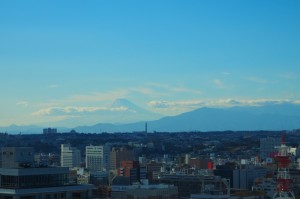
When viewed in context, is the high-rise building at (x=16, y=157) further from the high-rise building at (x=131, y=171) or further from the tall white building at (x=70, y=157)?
the tall white building at (x=70, y=157)

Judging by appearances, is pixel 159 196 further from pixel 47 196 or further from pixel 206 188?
pixel 47 196

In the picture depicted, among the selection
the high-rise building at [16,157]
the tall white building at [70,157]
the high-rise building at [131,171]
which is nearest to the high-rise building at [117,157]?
the tall white building at [70,157]

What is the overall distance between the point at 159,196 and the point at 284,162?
1543 inches

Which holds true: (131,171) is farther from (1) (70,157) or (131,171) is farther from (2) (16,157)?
(2) (16,157)

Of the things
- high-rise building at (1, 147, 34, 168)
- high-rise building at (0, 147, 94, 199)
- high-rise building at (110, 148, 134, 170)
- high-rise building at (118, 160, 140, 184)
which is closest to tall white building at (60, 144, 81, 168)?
high-rise building at (110, 148, 134, 170)

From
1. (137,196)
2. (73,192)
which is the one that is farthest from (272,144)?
(73,192)

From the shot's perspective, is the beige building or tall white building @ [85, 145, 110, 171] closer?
the beige building

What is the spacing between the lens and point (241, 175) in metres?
111

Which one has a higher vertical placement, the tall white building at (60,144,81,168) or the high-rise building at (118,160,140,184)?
the tall white building at (60,144,81,168)

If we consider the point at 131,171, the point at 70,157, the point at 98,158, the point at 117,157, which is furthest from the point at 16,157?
the point at 98,158

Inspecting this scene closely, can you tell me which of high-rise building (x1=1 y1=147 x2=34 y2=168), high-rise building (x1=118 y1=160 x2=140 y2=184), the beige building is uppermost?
high-rise building (x1=1 y1=147 x2=34 y2=168)

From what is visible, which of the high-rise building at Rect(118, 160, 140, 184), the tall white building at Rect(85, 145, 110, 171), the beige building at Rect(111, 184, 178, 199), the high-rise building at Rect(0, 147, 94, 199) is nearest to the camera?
the high-rise building at Rect(0, 147, 94, 199)

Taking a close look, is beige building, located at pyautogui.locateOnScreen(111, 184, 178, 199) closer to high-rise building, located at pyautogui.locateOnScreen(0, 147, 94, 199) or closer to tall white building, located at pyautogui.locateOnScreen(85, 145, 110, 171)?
high-rise building, located at pyautogui.locateOnScreen(0, 147, 94, 199)

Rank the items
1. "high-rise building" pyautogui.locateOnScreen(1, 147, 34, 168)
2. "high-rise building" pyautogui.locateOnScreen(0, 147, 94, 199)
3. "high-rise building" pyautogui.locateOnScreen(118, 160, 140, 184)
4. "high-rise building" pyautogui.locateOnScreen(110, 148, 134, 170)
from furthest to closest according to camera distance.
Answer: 1. "high-rise building" pyautogui.locateOnScreen(110, 148, 134, 170)
2. "high-rise building" pyautogui.locateOnScreen(118, 160, 140, 184)
3. "high-rise building" pyautogui.locateOnScreen(1, 147, 34, 168)
4. "high-rise building" pyautogui.locateOnScreen(0, 147, 94, 199)
